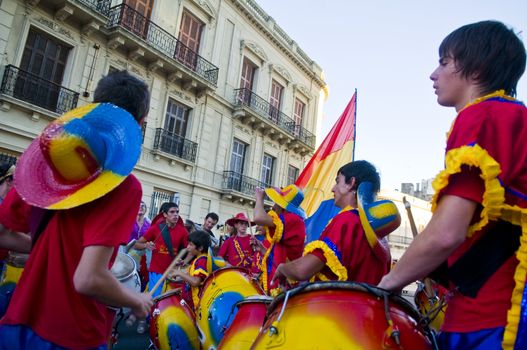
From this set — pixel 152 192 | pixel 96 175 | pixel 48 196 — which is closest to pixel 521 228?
pixel 96 175

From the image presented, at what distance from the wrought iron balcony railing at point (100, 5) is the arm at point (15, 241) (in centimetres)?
1269

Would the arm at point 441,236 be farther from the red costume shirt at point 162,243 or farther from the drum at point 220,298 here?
the red costume shirt at point 162,243

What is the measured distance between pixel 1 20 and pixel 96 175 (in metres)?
12.2

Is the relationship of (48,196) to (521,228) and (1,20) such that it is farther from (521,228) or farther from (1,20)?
(1,20)

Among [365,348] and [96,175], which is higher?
[96,175]

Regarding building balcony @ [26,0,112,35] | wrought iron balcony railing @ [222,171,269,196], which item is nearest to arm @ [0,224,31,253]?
building balcony @ [26,0,112,35]

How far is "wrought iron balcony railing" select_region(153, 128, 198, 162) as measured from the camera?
15.3m

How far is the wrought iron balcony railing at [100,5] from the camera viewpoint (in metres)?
12.8

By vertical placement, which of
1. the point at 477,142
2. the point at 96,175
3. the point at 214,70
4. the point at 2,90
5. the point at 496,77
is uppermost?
the point at 214,70

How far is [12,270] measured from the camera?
3.17 m

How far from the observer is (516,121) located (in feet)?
4.30

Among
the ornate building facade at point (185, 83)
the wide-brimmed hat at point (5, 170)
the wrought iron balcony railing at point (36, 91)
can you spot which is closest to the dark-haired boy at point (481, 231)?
the wide-brimmed hat at point (5, 170)

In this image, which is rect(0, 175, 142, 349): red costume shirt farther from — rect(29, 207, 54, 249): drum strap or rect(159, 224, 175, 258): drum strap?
rect(159, 224, 175, 258): drum strap

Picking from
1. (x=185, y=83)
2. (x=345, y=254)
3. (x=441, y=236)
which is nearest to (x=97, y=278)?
(x=441, y=236)
